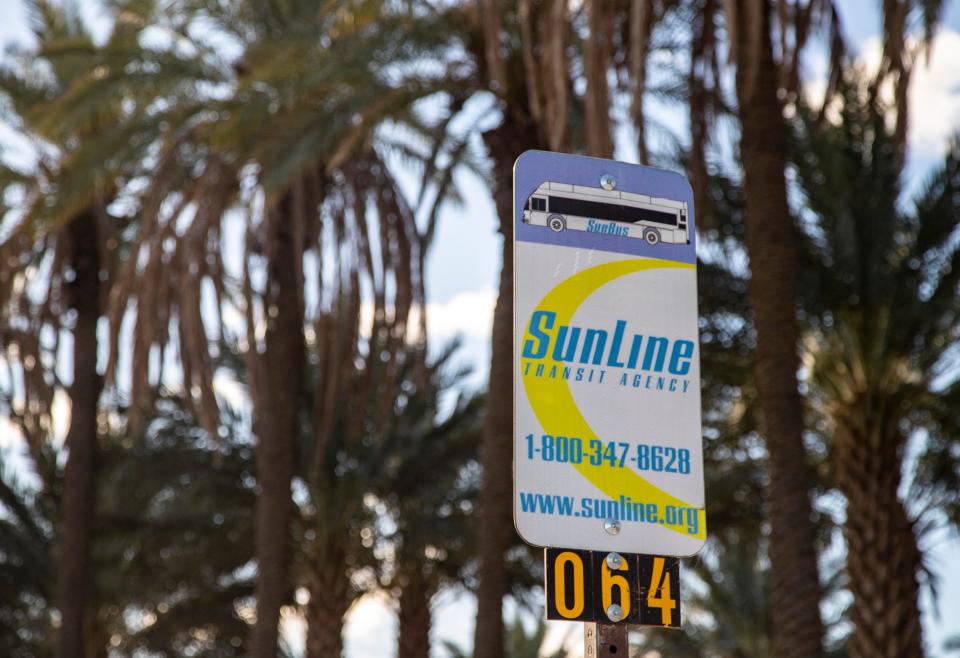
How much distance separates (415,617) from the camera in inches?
770

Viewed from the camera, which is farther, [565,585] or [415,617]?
[415,617]

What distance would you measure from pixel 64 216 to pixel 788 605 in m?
9.24

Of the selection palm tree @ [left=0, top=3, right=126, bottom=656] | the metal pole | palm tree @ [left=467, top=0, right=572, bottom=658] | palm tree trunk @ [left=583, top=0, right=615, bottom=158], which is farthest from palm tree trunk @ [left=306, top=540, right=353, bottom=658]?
the metal pole

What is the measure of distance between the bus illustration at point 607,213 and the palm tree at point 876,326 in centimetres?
1082

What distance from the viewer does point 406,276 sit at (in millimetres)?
16000

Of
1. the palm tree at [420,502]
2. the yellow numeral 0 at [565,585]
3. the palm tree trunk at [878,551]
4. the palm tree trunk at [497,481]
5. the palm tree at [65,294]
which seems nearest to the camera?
the yellow numeral 0 at [565,585]

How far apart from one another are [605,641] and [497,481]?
889 centimetres

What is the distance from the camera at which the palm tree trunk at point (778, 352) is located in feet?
33.8

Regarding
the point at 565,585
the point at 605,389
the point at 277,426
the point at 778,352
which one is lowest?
the point at 565,585

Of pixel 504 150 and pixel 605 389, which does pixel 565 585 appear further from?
pixel 504 150

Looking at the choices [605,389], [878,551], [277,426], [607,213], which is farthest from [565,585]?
[277,426]

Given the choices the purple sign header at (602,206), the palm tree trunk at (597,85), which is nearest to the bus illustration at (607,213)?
the purple sign header at (602,206)

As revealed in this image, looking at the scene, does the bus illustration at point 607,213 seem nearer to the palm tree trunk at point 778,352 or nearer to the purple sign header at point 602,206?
the purple sign header at point 602,206

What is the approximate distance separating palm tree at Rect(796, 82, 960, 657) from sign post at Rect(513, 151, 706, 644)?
1092 centimetres
